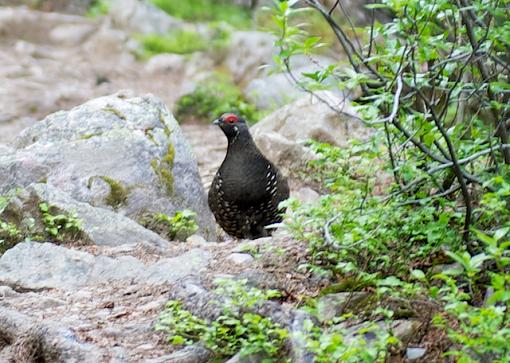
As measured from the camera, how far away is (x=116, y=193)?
26.7 ft

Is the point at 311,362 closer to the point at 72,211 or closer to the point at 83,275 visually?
the point at 83,275

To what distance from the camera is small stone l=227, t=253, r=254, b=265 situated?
583cm

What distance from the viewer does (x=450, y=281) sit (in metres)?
4.17

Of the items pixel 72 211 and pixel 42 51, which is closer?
pixel 72 211

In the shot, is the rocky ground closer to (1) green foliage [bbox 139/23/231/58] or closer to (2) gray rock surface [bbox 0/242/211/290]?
(2) gray rock surface [bbox 0/242/211/290]

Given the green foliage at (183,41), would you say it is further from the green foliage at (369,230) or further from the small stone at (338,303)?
the small stone at (338,303)

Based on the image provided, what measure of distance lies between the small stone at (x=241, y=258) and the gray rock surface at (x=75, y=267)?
0.57 ft

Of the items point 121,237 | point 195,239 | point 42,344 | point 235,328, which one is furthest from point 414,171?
point 195,239

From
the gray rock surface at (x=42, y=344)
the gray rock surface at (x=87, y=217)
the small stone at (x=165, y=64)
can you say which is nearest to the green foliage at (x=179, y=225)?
the gray rock surface at (x=87, y=217)

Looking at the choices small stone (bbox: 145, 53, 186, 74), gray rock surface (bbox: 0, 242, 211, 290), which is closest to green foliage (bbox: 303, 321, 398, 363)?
gray rock surface (bbox: 0, 242, 211, 290)

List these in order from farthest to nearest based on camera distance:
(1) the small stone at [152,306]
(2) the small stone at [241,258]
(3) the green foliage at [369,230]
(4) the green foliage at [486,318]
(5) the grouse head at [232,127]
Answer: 1. (5) the grouse head at [232,127]
2. (2) the small stone at [241,258]
3. (1) the small stone at [152,306]
4. (3) the green foliage at [369,230]
5. (4) the green foliage at [486,318]

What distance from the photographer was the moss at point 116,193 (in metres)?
8.12

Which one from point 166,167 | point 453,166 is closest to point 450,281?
point 453,166

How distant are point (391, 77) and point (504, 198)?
882mm
